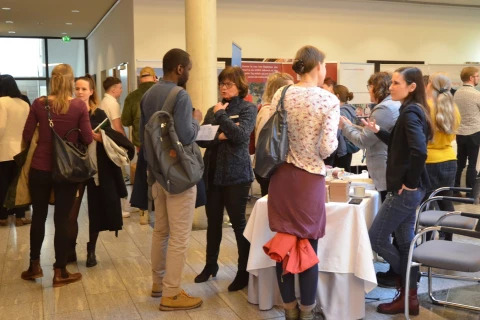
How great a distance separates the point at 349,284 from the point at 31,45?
1513 cm

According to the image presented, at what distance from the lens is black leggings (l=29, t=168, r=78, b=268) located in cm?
379

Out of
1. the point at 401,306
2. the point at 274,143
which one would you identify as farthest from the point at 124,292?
the point at 401,306

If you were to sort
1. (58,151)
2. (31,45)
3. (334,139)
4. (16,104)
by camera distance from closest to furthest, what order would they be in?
(334,139), (58,151), (16,104), (31,45)

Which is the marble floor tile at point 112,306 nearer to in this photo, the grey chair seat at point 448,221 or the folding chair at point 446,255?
the folding chair at point 446,255

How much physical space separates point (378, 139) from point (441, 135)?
673 mm

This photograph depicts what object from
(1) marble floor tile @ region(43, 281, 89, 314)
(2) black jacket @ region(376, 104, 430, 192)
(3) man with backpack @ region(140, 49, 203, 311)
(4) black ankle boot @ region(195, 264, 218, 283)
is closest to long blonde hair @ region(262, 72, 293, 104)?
(3) man with backpack @ region(140, 49, 203, 311)

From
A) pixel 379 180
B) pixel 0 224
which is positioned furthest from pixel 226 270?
pixel 0 224

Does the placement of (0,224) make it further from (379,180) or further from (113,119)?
(379,180)

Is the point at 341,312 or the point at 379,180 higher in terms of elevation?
the point at 379,180

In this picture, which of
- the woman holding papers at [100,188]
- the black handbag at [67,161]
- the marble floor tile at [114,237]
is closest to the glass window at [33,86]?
the marble floor tile at [114,237]

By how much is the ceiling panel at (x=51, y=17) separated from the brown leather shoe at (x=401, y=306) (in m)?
8.36

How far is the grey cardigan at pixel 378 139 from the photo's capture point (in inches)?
147

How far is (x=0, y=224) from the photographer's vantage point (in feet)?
19.6

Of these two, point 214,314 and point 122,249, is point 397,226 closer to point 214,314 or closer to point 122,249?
point 214,314
